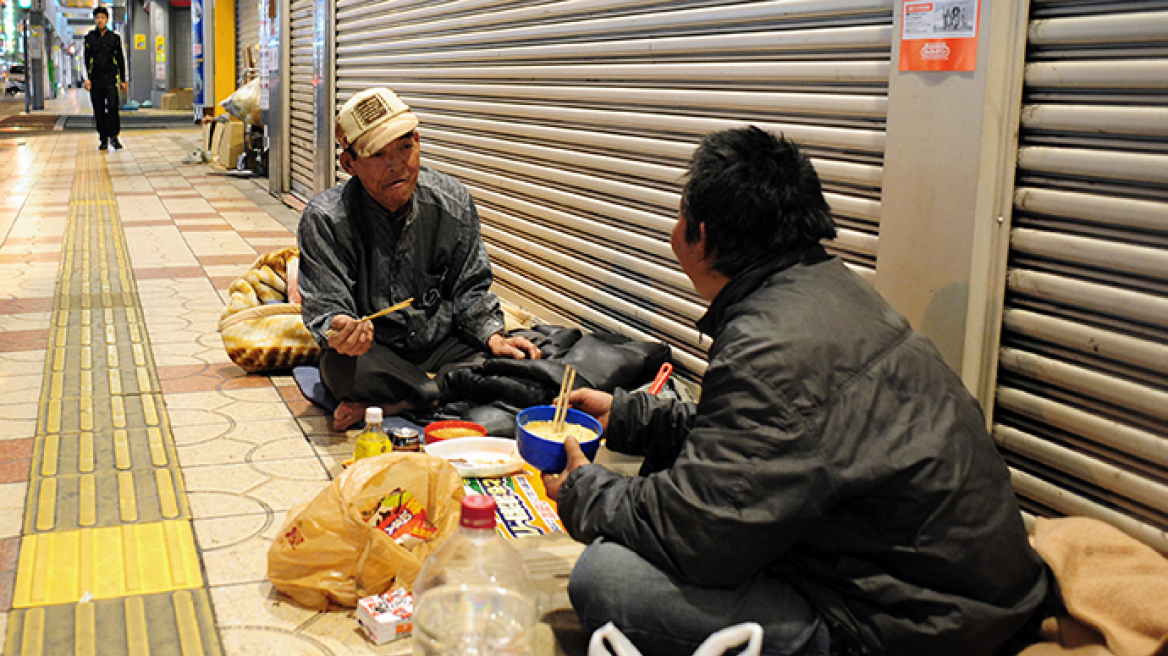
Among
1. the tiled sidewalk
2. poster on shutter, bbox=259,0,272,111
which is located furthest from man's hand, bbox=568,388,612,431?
poster on shutter, bbox=259,0,272,111

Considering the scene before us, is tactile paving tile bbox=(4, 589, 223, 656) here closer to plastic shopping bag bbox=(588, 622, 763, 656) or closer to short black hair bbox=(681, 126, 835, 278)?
plastic shopping bag bbox=(588, 622, 763, 656)

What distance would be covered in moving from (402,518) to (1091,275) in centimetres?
192

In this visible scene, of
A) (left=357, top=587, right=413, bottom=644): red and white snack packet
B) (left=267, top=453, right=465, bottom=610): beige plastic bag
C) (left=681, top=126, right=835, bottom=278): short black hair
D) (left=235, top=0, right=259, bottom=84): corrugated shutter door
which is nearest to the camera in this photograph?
(left=681, top=126, right=835, bottom=278): short black hair

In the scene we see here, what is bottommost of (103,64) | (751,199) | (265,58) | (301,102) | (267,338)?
(267,338)

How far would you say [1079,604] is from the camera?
214 centimetres

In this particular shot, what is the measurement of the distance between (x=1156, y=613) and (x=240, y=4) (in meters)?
18.2

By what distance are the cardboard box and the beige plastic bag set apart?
13.5 meters

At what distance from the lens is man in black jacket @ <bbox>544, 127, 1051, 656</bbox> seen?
1991mm

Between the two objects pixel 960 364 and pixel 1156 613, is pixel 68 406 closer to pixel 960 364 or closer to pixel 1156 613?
pixel 960 364

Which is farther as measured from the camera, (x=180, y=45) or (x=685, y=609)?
(x=180, y=45)

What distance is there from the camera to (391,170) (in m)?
4.13

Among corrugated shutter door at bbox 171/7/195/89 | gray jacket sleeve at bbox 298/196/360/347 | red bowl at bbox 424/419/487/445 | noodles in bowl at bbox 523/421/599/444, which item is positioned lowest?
red bowl at bbox 424/419/487/445

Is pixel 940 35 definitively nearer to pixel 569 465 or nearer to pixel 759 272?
pixel 759 272

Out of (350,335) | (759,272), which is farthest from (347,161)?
(759,272)
